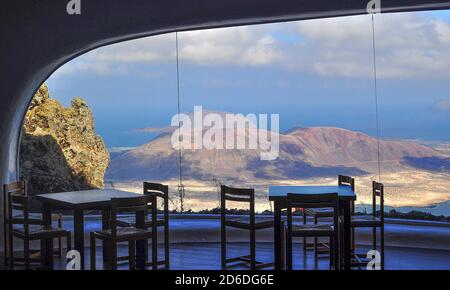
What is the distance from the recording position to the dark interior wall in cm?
672

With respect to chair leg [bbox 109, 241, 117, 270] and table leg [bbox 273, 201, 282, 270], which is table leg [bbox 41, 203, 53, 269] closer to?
chair leg [bbox 109, 241, 117, 270]

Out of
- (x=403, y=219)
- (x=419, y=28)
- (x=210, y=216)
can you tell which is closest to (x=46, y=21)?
(x=210, y=216)

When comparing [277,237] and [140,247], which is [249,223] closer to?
[277,237]

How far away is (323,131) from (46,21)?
378 centimetres

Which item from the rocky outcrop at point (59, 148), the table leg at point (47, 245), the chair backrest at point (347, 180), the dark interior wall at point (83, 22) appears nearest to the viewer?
the table leg at point (47, 245)

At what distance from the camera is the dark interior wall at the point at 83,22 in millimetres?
6723

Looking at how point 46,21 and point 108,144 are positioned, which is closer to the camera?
point 46,21

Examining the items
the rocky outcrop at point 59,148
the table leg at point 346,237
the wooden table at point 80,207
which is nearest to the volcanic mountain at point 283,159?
the rocky outcrop at point 59,148

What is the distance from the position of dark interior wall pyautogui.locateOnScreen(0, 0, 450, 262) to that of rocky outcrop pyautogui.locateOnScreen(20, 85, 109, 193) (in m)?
0.95

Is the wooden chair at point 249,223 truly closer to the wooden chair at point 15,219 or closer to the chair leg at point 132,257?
the chair leg at point 132,257

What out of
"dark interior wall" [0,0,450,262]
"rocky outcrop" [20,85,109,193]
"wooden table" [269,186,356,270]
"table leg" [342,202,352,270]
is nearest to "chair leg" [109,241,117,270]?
"wooden table" [269,186,356,270]

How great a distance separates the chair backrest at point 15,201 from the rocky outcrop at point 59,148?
5.31ft

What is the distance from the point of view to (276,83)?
343 inches
